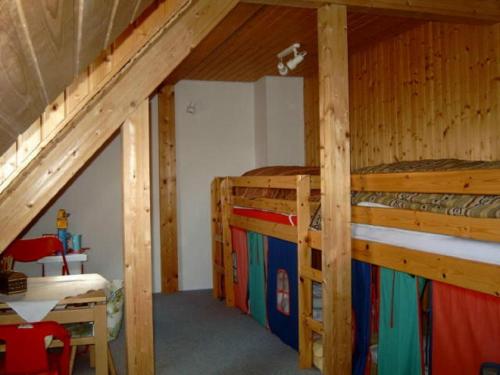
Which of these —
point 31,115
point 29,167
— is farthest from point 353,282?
point 31,115

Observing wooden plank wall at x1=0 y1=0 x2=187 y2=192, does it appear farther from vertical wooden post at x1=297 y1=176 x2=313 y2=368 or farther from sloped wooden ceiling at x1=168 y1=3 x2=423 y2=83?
vertical wooden post at x1=297 y1=176 x2=313 y2=368

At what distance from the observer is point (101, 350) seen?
2.50 m

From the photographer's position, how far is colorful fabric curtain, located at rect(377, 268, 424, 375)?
8.24ft

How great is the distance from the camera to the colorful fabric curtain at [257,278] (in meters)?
4.14

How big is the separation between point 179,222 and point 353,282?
2.86m

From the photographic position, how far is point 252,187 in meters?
4.39

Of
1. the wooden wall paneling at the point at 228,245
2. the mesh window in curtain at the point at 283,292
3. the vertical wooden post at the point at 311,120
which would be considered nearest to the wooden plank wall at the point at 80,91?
the mesh window in curtain at the point at 283,292

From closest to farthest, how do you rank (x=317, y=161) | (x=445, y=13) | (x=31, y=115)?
1. (x=31, y=115)
2. (x=445, y=13)
3. (x=317, y=161)

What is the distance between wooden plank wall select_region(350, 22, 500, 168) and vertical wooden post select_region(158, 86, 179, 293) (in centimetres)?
185

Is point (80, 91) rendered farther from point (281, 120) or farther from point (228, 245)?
point (281, 120)

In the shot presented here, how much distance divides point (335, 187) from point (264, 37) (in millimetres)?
1758

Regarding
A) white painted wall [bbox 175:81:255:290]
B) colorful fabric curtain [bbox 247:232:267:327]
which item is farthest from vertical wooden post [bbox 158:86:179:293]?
colorful fabric curtain [bbox 247:232:267:327]

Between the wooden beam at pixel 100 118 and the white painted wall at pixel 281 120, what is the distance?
3.11 m

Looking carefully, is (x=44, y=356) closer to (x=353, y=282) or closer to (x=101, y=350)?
(x=101, y=350)
